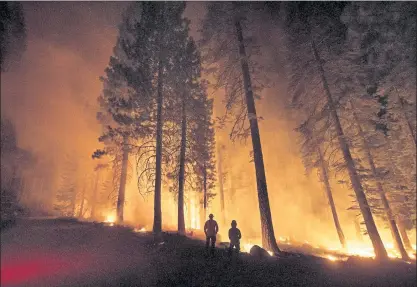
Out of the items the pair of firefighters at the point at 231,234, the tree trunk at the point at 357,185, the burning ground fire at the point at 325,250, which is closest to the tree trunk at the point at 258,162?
the burning ground fire at the point at 325,250

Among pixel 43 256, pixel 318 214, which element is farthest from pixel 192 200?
pixel 43 256

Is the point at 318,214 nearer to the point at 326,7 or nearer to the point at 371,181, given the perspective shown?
the point at 371,181

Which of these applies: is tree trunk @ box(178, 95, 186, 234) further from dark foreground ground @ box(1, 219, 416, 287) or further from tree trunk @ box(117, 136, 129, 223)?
dark foreground ground @ box(1, 219, 416, 287)

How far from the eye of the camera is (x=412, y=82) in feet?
54.3

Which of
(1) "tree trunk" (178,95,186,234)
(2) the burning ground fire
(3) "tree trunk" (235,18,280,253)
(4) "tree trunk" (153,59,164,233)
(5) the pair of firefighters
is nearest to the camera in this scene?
(5) the pair of firefighters

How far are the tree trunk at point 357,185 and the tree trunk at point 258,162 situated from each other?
5.24 meters

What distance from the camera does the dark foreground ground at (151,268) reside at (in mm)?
5613

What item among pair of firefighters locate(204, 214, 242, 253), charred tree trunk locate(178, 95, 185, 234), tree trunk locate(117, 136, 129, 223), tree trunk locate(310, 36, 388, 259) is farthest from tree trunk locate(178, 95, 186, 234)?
tree trunk locate(310, 36, 388, 259)

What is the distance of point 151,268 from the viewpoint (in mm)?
6441

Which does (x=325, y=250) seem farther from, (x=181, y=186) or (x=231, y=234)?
(x=231, y=234)

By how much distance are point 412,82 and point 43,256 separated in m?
26.0

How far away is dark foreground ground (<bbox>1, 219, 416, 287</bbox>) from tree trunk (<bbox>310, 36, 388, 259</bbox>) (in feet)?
4.11

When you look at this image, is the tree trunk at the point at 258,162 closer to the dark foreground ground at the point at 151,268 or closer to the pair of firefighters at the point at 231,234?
the pair of firefighters at the point at 231,234

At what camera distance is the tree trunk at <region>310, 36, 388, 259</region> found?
11327 mm
